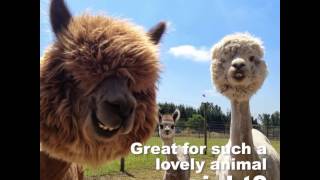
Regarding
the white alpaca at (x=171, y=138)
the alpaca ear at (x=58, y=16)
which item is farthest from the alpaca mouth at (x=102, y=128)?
the white alpaca at (x=171, y=138)

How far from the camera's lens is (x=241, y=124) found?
88.3 inches

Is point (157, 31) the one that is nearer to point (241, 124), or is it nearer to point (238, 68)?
point (238, 68)

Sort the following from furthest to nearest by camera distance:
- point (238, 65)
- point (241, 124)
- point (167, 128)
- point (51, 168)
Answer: point (167, 128), point (241, 124), point (238, 65), point (51, 168)

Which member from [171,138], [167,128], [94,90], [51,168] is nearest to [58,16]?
[94,90]

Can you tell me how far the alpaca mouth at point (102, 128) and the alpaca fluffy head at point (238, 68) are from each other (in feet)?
4.47

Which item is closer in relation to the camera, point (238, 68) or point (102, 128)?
point (102, 128)

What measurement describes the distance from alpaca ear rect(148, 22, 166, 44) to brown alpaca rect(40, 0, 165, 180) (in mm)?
126

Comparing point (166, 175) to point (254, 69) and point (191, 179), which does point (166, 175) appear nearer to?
point (191, 179)

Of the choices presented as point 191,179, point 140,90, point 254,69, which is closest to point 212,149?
point 254,69

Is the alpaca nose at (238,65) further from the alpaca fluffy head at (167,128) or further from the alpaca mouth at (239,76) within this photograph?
the alpaca fluffy head at (167,128)

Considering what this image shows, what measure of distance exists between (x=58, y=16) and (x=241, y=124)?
155 cm

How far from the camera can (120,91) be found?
85cm
